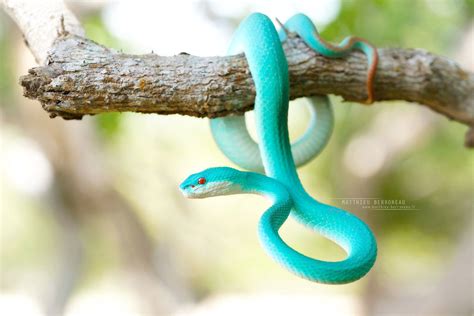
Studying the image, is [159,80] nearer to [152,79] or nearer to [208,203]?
[152,79]

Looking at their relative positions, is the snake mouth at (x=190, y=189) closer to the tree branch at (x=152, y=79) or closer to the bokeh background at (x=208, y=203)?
the tree branch at (x=152, y=79)

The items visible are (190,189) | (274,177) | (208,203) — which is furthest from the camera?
(208,203)

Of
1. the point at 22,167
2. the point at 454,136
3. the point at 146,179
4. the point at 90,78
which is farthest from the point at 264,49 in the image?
the point at 146,179

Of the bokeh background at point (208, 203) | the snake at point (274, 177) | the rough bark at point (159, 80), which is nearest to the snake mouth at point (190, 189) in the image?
the snake at point (274, 177)

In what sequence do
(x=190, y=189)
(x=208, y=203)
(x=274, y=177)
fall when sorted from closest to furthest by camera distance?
(x=190, y=189), (x=274, y=177), (x=208, y=203)

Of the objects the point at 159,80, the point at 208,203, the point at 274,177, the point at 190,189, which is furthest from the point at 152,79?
the point at 208,203

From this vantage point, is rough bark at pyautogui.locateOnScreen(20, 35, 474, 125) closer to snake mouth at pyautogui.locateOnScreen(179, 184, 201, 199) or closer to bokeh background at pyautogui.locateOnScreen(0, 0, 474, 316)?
snake mouth at pyautogui.locateOnScreen(179, 184, 201, 199)

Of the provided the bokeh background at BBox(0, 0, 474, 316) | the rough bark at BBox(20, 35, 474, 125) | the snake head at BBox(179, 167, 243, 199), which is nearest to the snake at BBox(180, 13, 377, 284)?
the snake head at BBox(179, 167, 243, 199)
